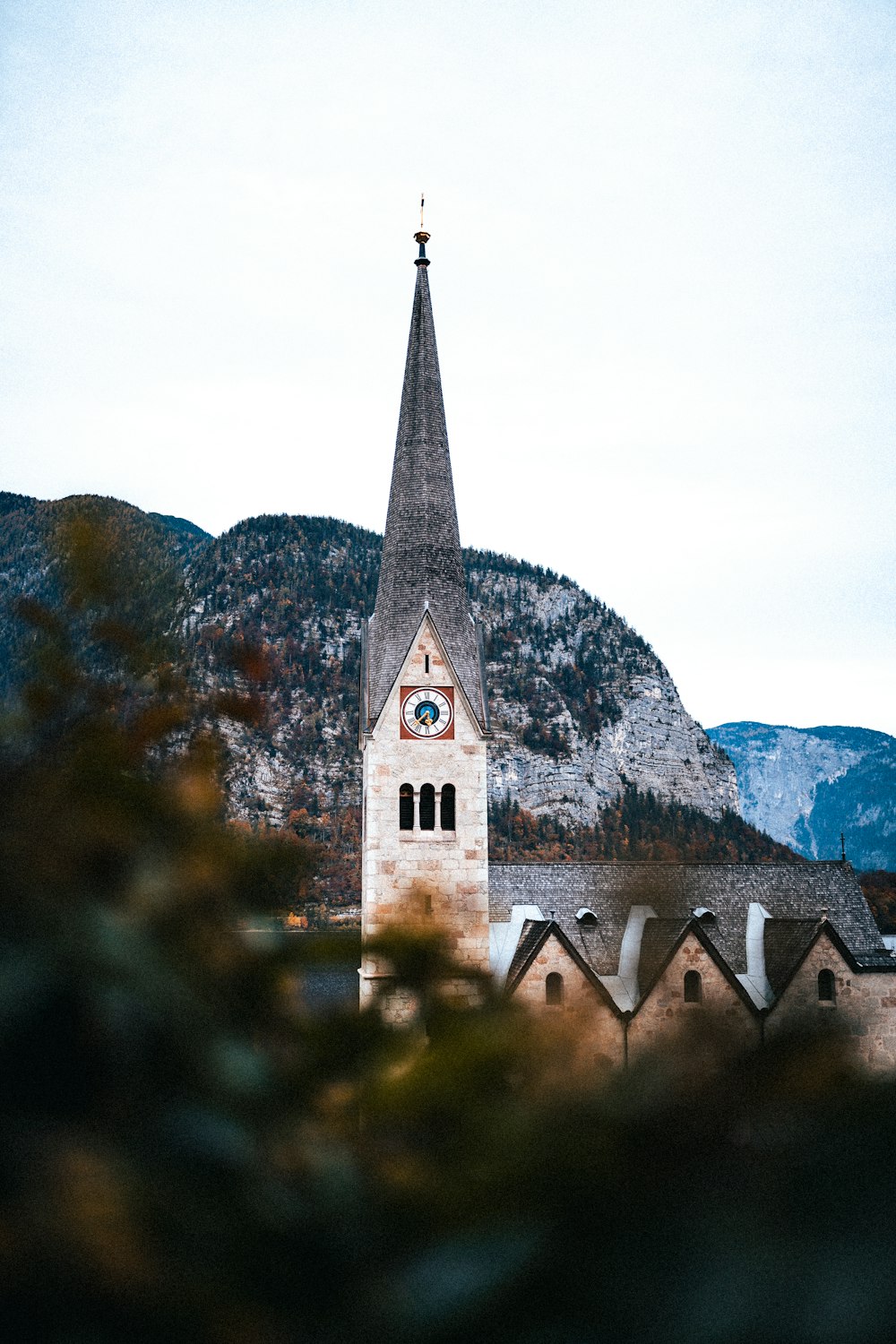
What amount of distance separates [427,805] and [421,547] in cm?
657

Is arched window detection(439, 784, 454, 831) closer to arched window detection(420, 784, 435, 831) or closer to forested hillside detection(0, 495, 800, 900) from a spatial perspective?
arched window detection(420, 784, 435, 831)

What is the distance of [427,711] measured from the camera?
27.1 metres

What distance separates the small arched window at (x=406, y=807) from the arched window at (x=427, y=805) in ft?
0.85

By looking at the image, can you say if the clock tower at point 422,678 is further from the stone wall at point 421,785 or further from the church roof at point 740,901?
the church roof at point 740,901

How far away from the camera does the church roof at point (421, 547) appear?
2761cm

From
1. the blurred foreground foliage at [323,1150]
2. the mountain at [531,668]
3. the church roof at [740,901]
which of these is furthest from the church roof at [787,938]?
the mountain at [531,668]

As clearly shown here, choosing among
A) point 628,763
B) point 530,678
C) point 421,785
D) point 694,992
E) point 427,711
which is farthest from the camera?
point 530,678

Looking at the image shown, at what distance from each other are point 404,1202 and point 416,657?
26357mm

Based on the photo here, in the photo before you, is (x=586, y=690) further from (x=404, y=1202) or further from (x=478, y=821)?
(x=404, y=1202)

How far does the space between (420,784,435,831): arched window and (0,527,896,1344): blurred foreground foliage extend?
83.9 feet

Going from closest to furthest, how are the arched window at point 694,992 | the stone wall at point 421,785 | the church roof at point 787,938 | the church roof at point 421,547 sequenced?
the arched window at point 694,992 → the stone wall at point 421,785 → the church roof at point 421,547 → the church roof at point 787,938

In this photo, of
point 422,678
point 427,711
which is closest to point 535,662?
point 422,678

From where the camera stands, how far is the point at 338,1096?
1222mm

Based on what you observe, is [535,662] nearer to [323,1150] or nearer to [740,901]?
[740,901]
